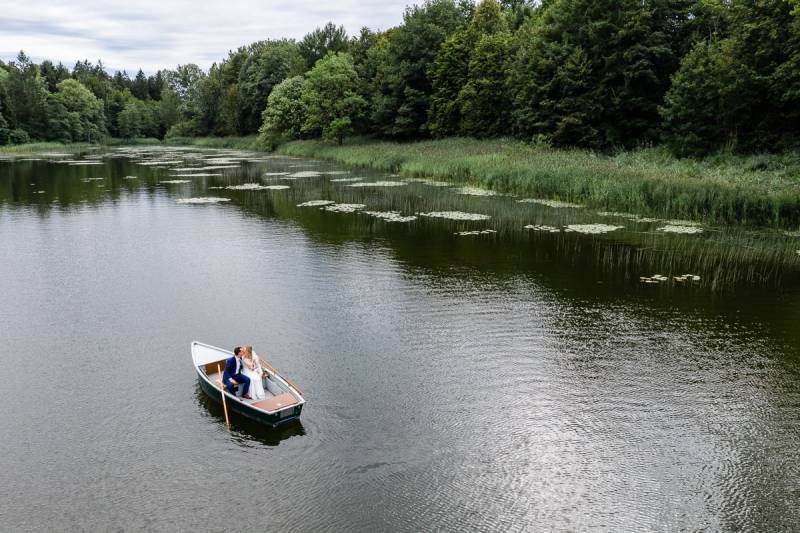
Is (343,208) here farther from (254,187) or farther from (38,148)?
(38,148)

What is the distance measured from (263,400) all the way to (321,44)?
89717 millimetres

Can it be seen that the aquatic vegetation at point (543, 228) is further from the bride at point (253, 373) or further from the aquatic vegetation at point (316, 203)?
the bride at point (253, 373)

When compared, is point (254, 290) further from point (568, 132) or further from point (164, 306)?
point (568, 132)

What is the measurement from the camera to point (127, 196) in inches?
1626

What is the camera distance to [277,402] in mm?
11094

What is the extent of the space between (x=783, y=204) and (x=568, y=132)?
24.8 m

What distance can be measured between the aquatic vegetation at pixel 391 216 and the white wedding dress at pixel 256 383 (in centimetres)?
1946

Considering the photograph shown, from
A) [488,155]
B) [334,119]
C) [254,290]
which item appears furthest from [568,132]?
[254,290]

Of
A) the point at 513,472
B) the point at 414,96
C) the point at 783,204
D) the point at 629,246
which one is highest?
the point at 414,96

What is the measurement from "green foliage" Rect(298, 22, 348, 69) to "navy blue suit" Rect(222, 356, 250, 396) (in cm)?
8624

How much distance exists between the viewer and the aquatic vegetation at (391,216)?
31.1m

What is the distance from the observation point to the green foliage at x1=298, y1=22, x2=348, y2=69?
303 feet

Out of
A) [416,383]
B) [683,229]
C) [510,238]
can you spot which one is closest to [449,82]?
[510,238]

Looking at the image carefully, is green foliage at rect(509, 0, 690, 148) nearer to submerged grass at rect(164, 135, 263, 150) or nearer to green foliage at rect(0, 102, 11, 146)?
submerged grass at rect(164, 135, 263, 150)
